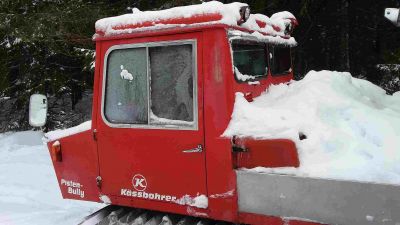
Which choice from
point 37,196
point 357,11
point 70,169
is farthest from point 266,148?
point 357,11

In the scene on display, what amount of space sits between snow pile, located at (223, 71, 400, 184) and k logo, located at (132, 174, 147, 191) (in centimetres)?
81

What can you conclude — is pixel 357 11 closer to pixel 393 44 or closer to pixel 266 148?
pixel 393 44

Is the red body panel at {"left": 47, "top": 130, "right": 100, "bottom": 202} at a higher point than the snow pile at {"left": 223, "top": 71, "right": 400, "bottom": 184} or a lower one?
lower

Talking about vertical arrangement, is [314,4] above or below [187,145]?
above

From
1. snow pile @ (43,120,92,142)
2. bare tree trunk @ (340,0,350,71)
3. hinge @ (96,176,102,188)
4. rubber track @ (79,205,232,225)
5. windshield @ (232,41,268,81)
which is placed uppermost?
bare tree trunk @ (340,0,350,71)

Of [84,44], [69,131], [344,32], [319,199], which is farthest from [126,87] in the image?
[344,32]

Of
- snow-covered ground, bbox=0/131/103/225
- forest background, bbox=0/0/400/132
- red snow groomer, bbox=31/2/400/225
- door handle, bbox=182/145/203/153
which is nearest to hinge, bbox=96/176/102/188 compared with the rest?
red snow groomer, bbox=31/2/400/225

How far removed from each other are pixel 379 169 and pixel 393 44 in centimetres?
1025

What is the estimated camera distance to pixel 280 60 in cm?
457

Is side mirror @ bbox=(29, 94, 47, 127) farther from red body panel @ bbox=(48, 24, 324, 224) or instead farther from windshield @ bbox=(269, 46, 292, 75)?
windshield @ bbox=(269, 46, 292, 75)

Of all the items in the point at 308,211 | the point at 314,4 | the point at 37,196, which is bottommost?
the point at 37,196

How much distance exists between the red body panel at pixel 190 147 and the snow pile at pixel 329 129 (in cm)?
9

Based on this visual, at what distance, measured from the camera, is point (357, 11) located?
42.5ft

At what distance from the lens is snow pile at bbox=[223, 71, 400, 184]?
2.70 m
